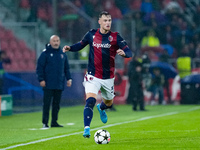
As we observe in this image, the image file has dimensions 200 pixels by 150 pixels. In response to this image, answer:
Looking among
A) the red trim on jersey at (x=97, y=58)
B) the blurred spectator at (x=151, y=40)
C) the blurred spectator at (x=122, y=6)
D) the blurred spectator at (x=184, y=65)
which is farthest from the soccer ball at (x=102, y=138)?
the blurred spectator at (x=122, y=6)

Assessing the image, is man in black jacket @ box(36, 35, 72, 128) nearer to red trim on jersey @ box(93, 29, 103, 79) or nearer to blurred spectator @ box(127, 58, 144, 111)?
red trim on jersey @ box(93, 29, 103, 79)

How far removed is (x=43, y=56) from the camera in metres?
12.5

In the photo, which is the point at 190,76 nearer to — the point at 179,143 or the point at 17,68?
the point at 17,68

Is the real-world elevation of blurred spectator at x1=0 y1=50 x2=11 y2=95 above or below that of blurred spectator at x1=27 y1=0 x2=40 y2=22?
below

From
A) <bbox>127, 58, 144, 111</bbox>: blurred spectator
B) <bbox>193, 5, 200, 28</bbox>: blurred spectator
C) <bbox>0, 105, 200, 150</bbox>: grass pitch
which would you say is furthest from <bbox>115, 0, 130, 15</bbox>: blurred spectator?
<bbox>0, 105, 200, 150</bbox>: grass pitch

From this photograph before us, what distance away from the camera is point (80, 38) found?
23.7 meters

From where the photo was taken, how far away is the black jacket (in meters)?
12.4

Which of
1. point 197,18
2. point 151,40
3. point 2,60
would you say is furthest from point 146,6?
point 2,60

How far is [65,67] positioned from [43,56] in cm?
64

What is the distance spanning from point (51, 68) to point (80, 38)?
443 inches

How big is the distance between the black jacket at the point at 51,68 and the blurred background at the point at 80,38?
7.36 metres

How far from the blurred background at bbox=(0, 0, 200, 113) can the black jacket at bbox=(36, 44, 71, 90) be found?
7.36 metres

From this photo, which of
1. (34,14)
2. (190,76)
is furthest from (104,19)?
(34,14)

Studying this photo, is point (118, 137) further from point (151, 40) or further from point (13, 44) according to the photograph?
point (151, 40)
